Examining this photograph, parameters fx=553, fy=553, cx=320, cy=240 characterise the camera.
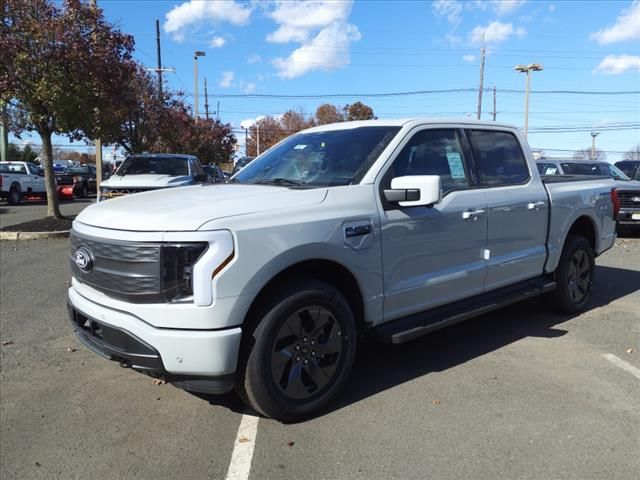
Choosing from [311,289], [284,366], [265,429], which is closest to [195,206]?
[311,289]

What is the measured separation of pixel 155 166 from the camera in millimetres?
12867

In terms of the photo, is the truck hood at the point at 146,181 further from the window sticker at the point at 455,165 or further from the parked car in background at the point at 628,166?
the parked car in background at the point at 628,166

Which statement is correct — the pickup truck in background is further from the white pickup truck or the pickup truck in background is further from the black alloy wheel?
the white pickup truck

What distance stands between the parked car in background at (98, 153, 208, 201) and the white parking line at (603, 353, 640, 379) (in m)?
8.90

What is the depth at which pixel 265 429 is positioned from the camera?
3457 mm

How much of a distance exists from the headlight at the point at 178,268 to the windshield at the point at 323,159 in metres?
A: 1.19

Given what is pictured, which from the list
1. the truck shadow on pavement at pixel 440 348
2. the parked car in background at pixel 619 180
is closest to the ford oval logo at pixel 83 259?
the truck shadow on pavement at pixel 440 348

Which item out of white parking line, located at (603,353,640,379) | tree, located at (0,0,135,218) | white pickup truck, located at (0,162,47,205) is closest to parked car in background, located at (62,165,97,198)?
white pickup truck, located at (0,162,47,205)

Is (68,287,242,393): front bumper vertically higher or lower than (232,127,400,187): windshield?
lower

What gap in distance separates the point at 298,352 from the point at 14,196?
2226 centimetres

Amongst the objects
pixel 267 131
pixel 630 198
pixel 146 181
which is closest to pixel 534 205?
pixel 146 181

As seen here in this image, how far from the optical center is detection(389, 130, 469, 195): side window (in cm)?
414

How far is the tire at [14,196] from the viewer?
21.9m

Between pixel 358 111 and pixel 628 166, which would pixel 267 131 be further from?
pixel 628 166
